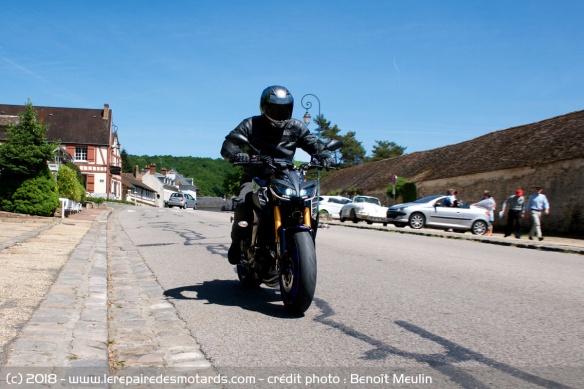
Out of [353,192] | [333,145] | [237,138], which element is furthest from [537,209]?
[353,192]

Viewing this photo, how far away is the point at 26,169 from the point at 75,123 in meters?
48.2

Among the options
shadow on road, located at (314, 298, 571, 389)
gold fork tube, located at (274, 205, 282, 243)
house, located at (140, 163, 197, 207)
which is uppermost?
house, located at (140, 163, 197, 207)

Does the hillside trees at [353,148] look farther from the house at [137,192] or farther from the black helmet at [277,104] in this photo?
the black helmet at [277,104]

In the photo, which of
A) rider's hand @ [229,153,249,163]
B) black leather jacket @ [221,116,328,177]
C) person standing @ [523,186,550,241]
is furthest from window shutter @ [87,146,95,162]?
rider's hand @ [229,153,249,163]

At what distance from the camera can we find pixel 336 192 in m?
46.6

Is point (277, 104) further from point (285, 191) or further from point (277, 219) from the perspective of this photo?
point (277, 219)

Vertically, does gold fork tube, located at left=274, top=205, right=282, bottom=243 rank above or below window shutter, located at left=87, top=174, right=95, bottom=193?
below

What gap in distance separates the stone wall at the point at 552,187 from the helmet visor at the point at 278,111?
61.5ft

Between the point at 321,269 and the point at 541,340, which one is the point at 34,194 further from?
the point at 541,340

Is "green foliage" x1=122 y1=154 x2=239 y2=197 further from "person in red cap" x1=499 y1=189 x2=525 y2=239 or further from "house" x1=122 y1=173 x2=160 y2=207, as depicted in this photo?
"person in red cap" x1=499 y1=189 x2=525 y2=239

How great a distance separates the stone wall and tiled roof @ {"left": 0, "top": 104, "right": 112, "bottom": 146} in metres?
45.9

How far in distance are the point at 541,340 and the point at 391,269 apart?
12.7ft

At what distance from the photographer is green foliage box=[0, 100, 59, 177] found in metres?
18.0

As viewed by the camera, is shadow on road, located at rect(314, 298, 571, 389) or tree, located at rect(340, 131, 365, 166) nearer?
shadow on road, located at rect(314, 298, 571, 389)
